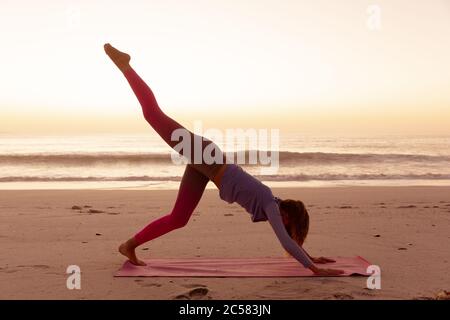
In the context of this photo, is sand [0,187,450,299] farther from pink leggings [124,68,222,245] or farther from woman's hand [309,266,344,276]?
pink leggings [124,68,222,245]

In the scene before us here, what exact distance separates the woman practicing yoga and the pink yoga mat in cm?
18

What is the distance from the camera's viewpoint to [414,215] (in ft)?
27.1

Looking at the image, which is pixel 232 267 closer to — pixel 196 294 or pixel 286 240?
pixel 286 240

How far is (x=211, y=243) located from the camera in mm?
6109

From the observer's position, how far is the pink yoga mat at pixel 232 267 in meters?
4.52

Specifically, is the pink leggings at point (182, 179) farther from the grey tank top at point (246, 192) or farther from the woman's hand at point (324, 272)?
the woman's hand at point (324, 272)

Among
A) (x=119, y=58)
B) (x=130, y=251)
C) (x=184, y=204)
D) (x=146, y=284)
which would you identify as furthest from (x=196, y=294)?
(x=119, y=58)

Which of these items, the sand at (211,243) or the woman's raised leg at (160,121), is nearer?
the sand at (211,243)

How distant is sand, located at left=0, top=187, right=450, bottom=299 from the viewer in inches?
161

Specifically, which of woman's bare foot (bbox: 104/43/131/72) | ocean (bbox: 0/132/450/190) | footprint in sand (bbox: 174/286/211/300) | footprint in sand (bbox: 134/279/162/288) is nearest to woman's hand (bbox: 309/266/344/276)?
footprint in sand (bbox: 174/286/211/300)

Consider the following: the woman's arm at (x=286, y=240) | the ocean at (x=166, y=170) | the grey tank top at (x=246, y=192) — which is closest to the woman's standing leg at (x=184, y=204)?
the grey tank top at (x=246, y=192)

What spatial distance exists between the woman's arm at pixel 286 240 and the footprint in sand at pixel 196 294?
0.80m

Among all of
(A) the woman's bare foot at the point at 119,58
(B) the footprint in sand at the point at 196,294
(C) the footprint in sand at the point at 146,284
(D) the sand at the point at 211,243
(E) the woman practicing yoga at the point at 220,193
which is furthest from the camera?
(A) the woman's bare foot at the point at 119,58
